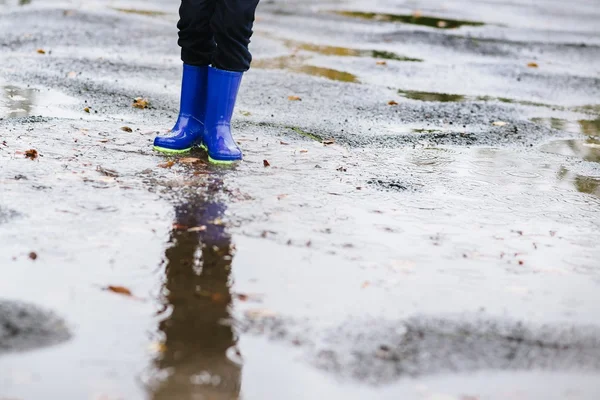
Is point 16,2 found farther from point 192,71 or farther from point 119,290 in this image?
point 119,290

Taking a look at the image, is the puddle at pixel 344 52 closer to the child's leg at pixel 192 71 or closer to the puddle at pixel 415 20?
the puddle at pixel 415 20

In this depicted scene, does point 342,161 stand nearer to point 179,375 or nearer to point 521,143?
point 521,143

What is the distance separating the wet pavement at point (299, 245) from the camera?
261 cm

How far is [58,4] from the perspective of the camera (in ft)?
37.1

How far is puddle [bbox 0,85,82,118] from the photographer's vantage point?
18.7 ft

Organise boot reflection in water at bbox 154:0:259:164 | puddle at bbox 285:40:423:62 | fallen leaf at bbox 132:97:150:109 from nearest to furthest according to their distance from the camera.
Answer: boot reflection in water at bbox 154:0:259:164
fallen leaf at bbox 132:97:150:109
puddle at bbox 285:40:423:62

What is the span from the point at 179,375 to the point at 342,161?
9.00ft

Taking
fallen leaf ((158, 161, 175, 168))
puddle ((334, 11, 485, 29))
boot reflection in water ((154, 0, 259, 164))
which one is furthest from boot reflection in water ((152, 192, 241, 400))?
puddle ((334, 11, 485, 29))

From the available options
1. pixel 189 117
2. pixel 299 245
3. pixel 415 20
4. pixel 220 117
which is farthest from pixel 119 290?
pixel 415 20

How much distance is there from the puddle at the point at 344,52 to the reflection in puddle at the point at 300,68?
2.65ft

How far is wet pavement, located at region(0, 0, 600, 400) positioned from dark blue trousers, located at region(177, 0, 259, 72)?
0.60 m

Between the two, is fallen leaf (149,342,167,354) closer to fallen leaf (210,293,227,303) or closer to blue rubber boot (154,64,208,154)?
fallen leaf (210,293,227,303)

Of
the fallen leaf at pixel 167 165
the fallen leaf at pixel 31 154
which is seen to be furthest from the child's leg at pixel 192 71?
the fallen leaf at pixel 31 154

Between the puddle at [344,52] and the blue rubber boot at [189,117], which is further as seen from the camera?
the puddle at [344,52]
